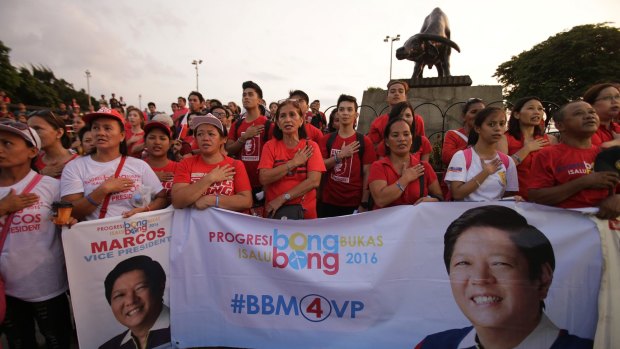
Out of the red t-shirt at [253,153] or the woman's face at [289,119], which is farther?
the red t-shirt at [253,153]

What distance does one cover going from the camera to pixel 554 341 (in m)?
2.44

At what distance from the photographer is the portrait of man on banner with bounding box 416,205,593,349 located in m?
2.44

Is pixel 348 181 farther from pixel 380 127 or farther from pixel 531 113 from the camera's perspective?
pixel 531 113

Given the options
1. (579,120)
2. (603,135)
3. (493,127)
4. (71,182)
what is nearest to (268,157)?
(71,182)

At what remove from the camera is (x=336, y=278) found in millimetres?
2812

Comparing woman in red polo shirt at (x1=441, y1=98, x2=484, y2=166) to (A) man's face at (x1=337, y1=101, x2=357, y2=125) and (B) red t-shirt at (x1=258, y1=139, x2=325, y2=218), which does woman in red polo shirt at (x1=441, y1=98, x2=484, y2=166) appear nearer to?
(A) man's face at (x1=337, y1=101, x2=357, y2=125)

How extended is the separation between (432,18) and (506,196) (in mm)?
8606

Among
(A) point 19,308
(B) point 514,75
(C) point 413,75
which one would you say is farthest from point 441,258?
(B) point 514,75

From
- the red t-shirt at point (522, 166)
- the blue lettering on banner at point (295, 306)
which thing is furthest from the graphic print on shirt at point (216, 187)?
the red t-shirt at point (522, 166)

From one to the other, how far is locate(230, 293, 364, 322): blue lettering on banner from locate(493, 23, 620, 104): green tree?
33386mm

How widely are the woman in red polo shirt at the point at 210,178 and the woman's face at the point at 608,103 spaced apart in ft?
11.3

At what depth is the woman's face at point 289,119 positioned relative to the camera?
3.46m

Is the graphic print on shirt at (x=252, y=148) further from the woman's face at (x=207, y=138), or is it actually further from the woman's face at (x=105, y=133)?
the woman's face at (x=105, y=133)

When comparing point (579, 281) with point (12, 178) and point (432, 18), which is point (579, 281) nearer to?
point (12, 178)
